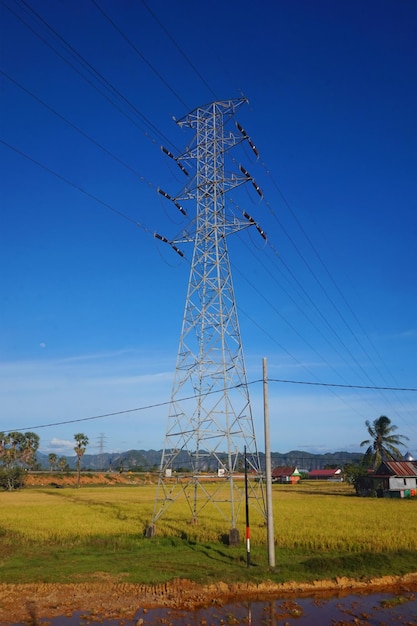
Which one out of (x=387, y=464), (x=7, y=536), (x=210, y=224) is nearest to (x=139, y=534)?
(x=7, y=536)

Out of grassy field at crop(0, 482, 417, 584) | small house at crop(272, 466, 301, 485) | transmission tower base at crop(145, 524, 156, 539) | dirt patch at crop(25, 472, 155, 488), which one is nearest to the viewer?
grassy field at crop(0, 482, 417, 584)

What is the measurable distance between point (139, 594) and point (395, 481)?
5942cm

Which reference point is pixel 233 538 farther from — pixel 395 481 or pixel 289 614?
pixel 395 481

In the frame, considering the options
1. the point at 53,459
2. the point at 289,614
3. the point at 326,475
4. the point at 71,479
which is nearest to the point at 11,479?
the point at 71,479

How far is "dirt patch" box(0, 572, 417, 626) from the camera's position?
623 inches

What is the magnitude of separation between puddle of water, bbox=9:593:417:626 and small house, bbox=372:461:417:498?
55.2 metres

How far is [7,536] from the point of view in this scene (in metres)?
30.5

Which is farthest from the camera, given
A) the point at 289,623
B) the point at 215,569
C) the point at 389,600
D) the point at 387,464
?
the point at 387,464

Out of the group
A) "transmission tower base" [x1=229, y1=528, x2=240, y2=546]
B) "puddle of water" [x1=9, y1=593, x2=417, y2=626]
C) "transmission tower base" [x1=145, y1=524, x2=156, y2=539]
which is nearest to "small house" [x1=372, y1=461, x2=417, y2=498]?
"transmission tower base" [x1=229, y1=528, x2=240, y2=546]

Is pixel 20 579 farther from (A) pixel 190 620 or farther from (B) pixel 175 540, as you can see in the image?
(B) pixel 175 540

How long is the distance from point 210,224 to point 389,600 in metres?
20.8

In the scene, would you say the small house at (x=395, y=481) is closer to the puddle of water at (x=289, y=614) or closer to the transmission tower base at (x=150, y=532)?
the transmission tower base at (x=150, y=532)

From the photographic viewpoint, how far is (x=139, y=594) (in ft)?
57.3

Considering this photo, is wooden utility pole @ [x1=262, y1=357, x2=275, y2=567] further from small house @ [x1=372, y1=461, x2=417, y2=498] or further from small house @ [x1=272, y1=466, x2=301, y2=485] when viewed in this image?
small house @ [x1=272, y1=466, x2=301, y2=485]
